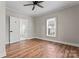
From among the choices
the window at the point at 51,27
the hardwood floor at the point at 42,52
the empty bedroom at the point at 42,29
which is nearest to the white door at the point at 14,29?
the empty bedroom at the point at 42,29

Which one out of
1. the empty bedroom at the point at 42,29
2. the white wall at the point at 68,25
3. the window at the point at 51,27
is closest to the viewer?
the empty bedroom at the point at 42,29

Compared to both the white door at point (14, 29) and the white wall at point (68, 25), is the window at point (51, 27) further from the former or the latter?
the white door at point (14, 29)

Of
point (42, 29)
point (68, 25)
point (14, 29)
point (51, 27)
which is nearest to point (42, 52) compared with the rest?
point (68, 25)

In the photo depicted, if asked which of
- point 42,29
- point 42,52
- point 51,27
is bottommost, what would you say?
point 42,52

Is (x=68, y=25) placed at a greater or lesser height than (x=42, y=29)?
greater

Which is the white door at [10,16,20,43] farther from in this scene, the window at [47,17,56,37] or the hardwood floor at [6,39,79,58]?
the window at [47,17,56,37]

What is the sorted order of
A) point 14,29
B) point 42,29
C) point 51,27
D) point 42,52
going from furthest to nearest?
1. point 42,29
2. point 51,27
3. point 14,29
4. point 42,52

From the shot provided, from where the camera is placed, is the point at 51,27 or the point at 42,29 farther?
the point at 42,29

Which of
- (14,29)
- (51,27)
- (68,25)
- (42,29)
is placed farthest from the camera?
(42,29)

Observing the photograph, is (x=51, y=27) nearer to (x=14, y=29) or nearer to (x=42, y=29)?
(x=42, y=29)

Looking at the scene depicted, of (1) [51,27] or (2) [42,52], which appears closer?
(2) [42,52]

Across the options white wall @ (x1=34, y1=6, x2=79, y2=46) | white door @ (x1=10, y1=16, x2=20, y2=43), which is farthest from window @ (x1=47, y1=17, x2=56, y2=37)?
white door @ (x1=10, y1=16, x2=20, y2=43)

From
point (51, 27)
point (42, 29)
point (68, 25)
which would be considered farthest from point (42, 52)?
point (42, 29)

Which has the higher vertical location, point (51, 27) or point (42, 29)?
point (51, 27)
